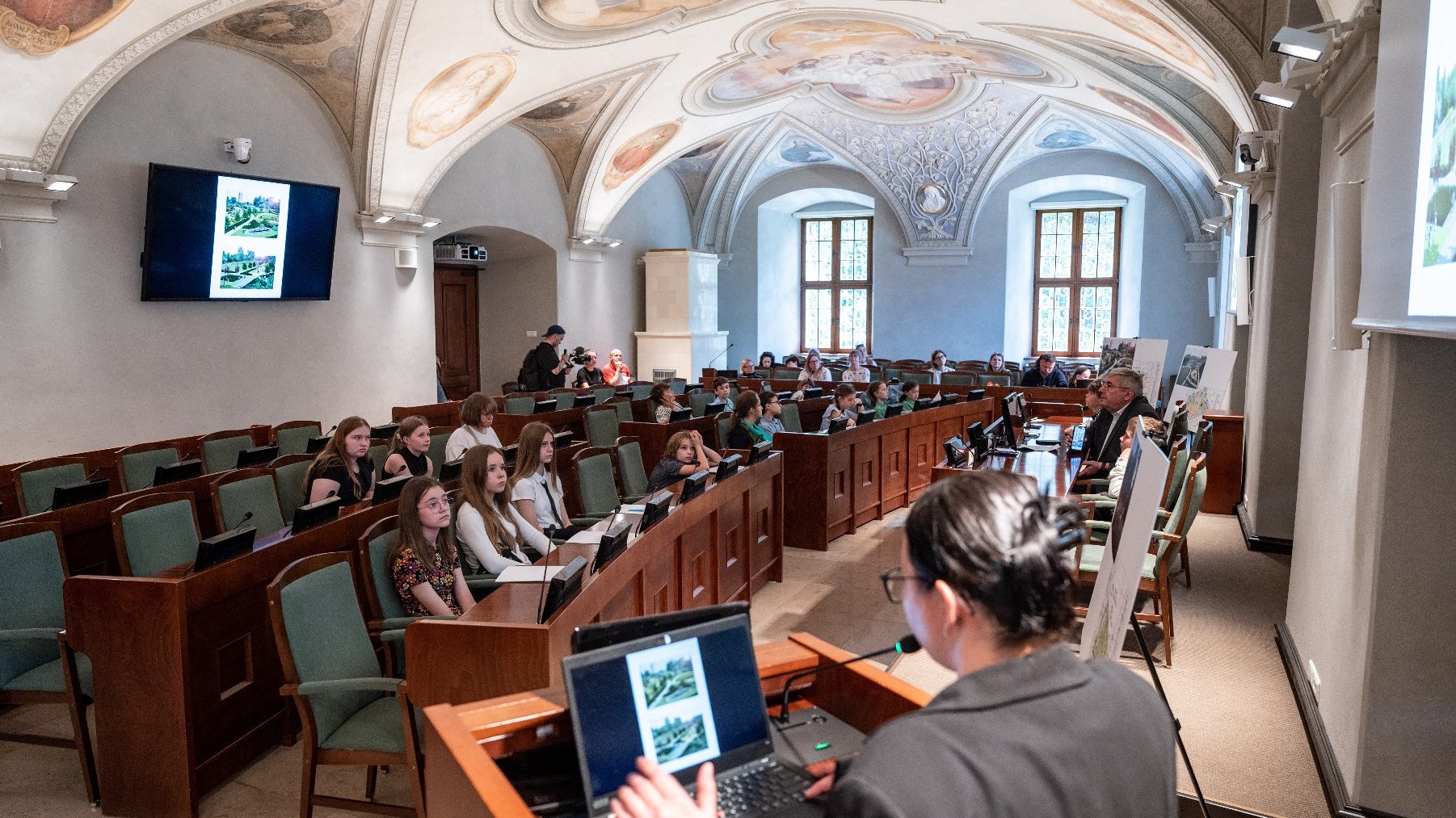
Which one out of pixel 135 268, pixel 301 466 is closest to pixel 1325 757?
pixel 301 466

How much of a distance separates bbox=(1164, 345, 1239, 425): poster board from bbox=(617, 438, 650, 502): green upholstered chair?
12.3ft

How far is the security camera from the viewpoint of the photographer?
848 cm

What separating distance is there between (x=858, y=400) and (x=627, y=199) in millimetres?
6938

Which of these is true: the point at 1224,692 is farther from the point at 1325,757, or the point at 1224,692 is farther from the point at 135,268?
the point at 135,268

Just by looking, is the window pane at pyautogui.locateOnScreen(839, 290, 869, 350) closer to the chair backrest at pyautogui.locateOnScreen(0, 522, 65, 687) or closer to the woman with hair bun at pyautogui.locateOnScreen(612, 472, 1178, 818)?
the chair backrest at pyautogui.locateOnScreen(0, 522, 65, 687)

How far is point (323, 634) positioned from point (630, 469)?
10.4 ft

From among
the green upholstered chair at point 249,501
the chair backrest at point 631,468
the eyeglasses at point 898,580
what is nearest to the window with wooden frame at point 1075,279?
the chair backrest at point 631,468

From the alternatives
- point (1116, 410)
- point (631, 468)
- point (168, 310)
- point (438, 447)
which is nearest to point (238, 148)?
point (168, 310)

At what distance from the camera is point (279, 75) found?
9070 mm

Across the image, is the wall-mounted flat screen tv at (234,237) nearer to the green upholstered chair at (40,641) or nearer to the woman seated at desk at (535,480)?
the woman seated at desk at (535,480)

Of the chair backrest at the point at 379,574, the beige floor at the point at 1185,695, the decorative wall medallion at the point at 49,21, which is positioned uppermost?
the decorative wall medallion at the point at 49,21

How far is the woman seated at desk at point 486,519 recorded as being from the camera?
4160mm

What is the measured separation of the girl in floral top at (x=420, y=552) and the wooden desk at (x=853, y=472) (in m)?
3.56

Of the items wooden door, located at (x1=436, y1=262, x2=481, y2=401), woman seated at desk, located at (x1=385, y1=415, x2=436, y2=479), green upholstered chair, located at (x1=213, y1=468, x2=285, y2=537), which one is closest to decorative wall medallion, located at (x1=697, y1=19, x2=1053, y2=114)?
wooden door, located at (x1=436, y1=262, x2=481, y2=401)
